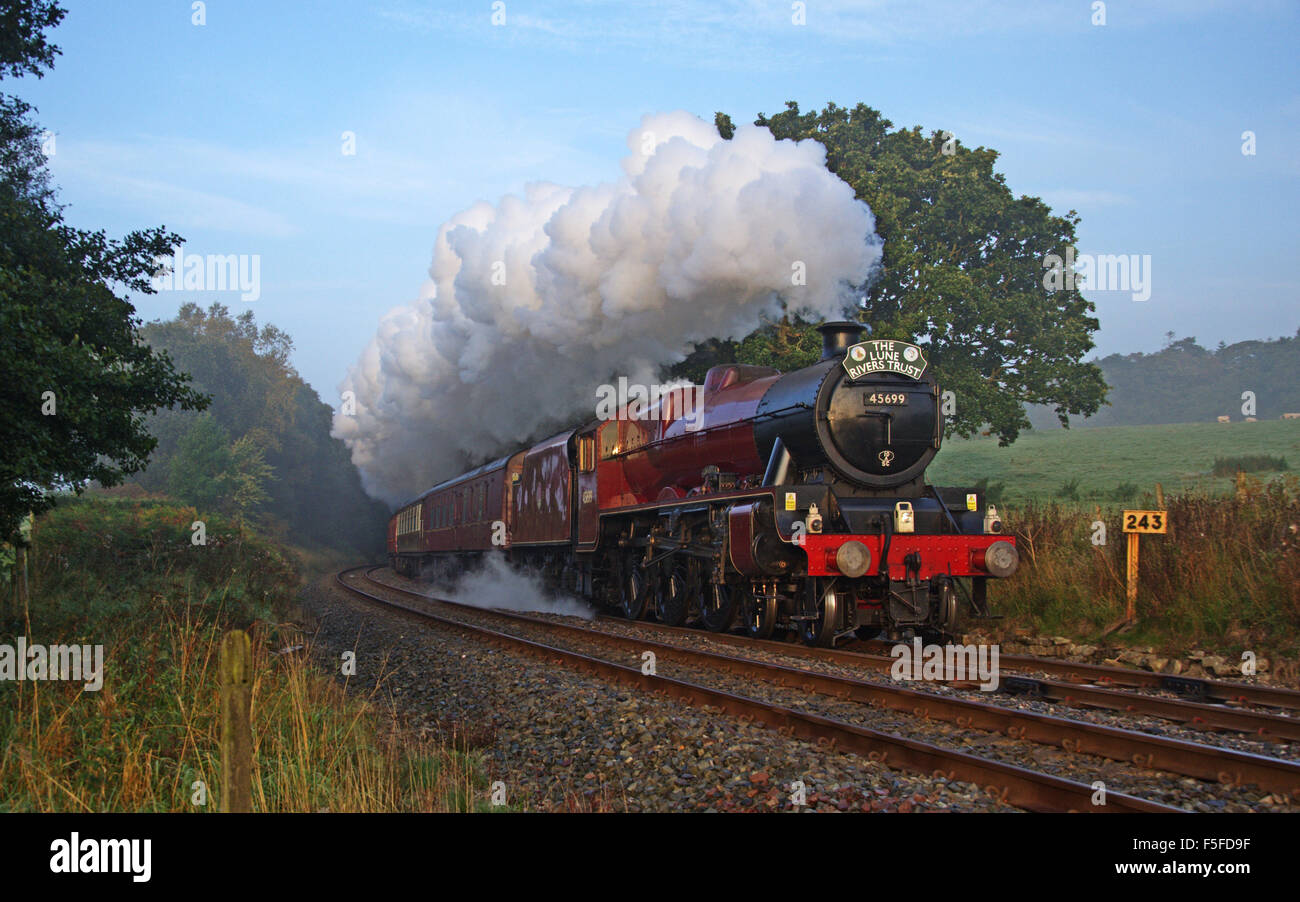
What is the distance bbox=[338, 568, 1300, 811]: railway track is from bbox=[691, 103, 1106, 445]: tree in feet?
60.1

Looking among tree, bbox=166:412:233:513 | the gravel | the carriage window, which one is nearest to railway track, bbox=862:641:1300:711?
the gravel

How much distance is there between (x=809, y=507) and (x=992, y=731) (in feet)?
11.6

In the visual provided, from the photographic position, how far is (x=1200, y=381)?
3469 inches

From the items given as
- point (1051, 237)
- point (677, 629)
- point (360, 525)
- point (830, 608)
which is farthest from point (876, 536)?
point (360, 525)

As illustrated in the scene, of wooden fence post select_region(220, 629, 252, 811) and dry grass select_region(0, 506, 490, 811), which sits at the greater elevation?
wooden fence post select_region(220, 629, 252, 811)

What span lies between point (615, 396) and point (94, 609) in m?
8.92

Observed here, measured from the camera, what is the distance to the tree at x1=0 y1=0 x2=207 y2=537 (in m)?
7.25

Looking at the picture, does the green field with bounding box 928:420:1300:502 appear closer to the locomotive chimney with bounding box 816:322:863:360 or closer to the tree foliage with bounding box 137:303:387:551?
the locomotive chimney with bounding box 816:322:863:360

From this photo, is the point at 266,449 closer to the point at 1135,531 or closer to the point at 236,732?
the point at 1135,531

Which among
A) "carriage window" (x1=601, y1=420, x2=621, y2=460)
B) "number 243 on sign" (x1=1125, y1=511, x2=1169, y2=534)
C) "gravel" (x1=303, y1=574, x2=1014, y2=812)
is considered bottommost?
"gravel" (x1=303, y1=574, x2=1014, y2=812)

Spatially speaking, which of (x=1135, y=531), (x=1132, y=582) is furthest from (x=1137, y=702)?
(x=1135, y=531)

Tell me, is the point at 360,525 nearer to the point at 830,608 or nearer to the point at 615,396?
the point at 615,396

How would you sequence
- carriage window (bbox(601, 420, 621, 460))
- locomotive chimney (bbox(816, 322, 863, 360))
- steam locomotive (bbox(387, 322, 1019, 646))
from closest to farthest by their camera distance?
1. steam locomotive (bbox(387, 322, 1019, 646))
2. locomotive chimney (bbox(816, 322, 863, 360))
3. carriage window (bbox(601, 420, 621, 460))

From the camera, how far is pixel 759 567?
9344 millimetres
